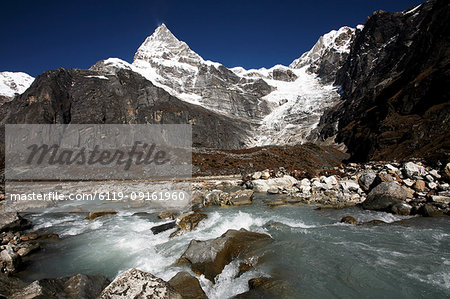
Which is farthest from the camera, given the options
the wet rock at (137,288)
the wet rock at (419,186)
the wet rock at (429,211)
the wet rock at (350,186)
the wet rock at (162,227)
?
the wet rock at (350,186)

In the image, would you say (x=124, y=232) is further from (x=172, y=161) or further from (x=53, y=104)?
(x=53, y=104)

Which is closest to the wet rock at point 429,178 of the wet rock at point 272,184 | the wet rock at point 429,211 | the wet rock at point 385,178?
the wet rock at point 385,178

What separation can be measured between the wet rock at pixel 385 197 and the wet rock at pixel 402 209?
1.55 ft

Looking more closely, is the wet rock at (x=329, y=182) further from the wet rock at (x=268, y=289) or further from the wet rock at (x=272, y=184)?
the wet rock at (x=268, y=289)

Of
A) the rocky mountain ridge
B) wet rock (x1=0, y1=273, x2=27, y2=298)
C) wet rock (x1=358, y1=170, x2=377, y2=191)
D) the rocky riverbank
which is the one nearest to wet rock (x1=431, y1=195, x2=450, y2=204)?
the rocky riverbank

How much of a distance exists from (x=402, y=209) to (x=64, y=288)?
15.6 meters

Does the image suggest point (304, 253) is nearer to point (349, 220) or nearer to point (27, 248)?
point (349, 220)

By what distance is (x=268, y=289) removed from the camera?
5.80m

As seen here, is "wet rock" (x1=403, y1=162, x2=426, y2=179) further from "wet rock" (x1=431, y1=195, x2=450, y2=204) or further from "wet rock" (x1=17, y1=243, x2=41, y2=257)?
"wet rock" (x1=17, y1=243, x2=41, y2=257)

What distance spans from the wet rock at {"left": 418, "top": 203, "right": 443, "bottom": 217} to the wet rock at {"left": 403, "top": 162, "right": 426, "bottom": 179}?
4386mm

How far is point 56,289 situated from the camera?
17.7 feet

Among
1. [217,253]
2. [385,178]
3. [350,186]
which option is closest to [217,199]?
[217,253]

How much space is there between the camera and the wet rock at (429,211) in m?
11.4

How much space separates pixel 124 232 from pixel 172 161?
154 ft
